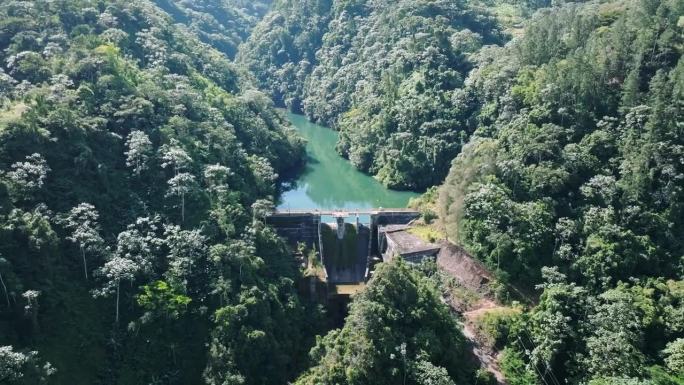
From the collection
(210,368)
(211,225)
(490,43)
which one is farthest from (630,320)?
(490,43)

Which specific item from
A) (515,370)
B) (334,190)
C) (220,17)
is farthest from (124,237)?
(220,17)

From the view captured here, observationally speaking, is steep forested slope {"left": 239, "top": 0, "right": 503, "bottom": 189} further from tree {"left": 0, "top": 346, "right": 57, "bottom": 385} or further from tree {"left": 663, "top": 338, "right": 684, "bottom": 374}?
tree {"left": 0, "top": 346, "right": 57, "bottom": 385}

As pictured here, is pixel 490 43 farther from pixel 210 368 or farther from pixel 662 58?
pixel 210 368

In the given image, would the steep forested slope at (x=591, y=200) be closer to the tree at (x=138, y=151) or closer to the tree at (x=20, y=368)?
the tree at (x=138, y=151)

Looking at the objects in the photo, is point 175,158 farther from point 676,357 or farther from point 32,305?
point 676,357

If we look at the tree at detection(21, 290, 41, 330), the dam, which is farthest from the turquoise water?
the tree at detection(21, 290, 41, 330)

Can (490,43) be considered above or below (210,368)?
above
